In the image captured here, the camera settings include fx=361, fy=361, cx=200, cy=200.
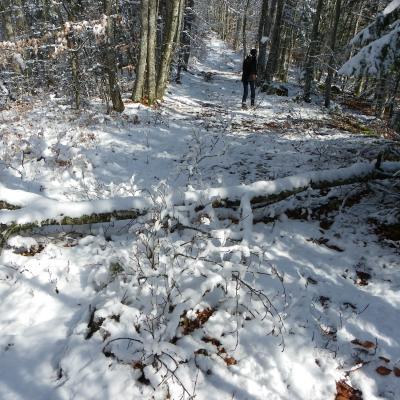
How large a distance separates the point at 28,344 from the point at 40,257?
123 centimetres

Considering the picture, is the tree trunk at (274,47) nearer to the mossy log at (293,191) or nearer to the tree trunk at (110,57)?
the tree trunk at (110,57)

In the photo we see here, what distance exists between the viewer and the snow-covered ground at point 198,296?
296 centimetres

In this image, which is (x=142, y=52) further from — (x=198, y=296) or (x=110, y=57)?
(x=198, y=296)

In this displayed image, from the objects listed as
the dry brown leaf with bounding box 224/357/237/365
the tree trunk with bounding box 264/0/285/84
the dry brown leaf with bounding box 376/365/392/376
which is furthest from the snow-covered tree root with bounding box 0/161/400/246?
the tree trunk with bounding box 264/0/285/84

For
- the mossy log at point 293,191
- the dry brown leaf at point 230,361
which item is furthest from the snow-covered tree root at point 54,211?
the dry brown leaf at point 230,361

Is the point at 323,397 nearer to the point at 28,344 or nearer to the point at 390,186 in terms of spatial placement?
the point at 28,344

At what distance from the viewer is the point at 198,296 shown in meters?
3.48

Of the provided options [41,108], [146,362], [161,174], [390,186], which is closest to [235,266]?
[146,362]

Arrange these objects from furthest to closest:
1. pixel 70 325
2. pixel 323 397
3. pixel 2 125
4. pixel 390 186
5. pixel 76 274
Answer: pixel 2 125 < pixel 390 186 < pixel 76 274 < pixel 70 325 < pixel 323 397

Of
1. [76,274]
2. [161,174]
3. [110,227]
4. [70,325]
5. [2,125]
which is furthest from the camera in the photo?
[2,125]

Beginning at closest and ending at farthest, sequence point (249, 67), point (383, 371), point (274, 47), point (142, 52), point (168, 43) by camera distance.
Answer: point (383, 371)
point (142, 52)
point (168, 43)
point (249, 67)
point (274, 47)

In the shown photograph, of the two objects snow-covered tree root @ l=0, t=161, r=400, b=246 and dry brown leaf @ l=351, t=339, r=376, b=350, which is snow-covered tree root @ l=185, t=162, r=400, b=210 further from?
dry brown leaf @ l=351, t=339, r=376, b=350

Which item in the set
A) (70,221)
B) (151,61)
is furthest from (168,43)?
(70,221)

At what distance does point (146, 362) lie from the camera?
3004 millimetres
